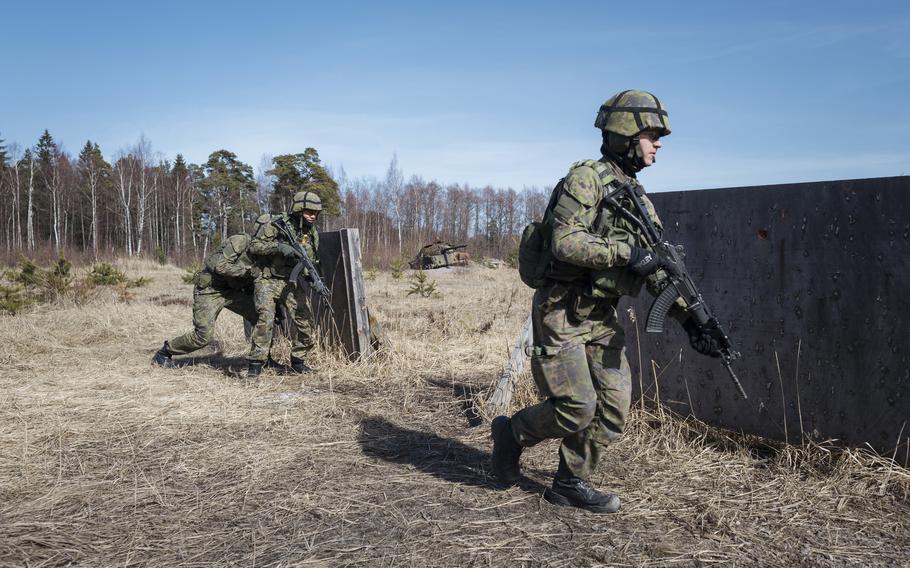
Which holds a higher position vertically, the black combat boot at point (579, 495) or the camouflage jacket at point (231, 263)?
the camouflage jacket at point (231, 263)

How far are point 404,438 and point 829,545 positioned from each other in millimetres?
2680

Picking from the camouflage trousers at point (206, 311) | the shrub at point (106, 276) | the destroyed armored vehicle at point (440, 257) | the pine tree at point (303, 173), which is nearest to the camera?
the camouflage trousers at point (206, 311)

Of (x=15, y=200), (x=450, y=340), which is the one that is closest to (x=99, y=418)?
(x=450, y=340)

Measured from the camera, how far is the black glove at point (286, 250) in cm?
677

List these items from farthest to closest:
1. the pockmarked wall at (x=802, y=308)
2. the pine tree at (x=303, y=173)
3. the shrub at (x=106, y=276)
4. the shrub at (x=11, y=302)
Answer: the pine tree at (x=303, y=173) → the shrub at (x=106, y=276) → the shrub at (x=11, y=302) → the pockmarked wall at (x=802, y=308)

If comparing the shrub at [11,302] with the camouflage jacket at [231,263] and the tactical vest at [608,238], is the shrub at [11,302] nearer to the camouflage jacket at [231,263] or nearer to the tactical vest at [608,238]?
the camouflage jacket at [231,263]

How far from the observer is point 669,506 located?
3.39 metres

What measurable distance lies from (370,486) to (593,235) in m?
1.86

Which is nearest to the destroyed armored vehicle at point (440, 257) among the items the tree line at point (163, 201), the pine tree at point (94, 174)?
the tree line at point (163, 201)

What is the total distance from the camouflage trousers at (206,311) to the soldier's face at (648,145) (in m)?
4.96

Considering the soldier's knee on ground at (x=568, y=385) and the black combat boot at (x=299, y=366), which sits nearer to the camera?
the soldier's knee on ground at (x=568, y=385)

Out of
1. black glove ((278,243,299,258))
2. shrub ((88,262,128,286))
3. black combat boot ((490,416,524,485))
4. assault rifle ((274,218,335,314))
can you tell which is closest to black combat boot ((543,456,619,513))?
black combat boot ((490,416,524,485))

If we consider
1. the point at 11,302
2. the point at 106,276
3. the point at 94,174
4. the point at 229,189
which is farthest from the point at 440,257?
the point at 94,174

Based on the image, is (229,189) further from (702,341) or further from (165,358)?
(702,341)
